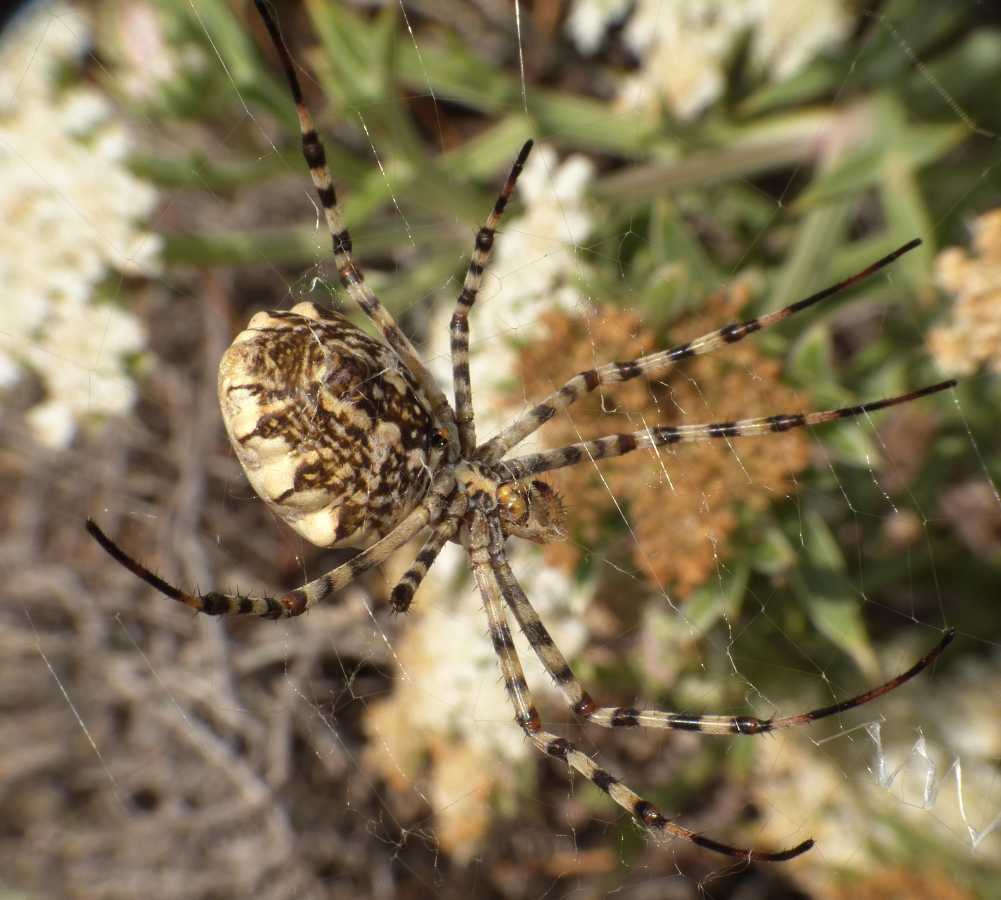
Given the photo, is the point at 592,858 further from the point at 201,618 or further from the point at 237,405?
the point at 237,405

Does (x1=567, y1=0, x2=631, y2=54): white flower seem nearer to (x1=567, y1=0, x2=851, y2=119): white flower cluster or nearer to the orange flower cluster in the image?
(x1=567, y1=0, x2=851, y2=119): white flower cluster

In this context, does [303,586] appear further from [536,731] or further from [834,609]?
[834,609]

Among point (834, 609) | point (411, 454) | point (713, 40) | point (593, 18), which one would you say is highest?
point (593, 18)

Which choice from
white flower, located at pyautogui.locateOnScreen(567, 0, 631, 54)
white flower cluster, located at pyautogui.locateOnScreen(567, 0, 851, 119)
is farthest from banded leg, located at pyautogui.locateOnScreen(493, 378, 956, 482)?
white flower, located at pyautogui.locateOnScreen(567, 0, 631, 54)

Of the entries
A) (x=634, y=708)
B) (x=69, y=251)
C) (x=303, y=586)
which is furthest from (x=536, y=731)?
(x=69, y=251)

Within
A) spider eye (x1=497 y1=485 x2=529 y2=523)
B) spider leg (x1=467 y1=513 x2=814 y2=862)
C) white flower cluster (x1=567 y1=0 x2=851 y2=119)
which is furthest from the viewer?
white flower cluster (x1=567 y1=0 x2=851 y2=119)

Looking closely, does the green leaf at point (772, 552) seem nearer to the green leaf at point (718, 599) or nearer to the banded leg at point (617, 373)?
the green leaf at point (718, 599)

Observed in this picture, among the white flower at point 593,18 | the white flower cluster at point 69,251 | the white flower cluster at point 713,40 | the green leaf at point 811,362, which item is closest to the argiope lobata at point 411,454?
the green leaf at point 811,362

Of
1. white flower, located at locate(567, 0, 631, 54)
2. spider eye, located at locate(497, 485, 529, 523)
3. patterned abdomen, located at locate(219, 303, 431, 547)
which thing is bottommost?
spider eye, located at locate(497, 485, 529, 523)

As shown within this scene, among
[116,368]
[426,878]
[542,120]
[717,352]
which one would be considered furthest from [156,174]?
[426,878]
